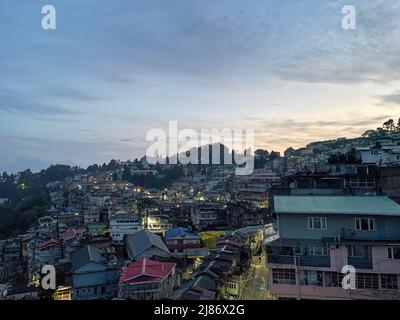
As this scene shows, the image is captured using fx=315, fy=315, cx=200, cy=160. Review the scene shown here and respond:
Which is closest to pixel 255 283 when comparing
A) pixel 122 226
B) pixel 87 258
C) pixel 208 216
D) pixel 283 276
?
pixel 283 276

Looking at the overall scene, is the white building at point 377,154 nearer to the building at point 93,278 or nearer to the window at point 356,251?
the window at point 356,251

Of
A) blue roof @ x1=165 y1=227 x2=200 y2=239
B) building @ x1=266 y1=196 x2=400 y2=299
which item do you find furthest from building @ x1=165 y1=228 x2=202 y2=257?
building @ x1=266 y1=196 x2=400 y2=299

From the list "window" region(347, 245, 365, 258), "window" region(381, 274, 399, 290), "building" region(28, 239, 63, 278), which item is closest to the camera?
"window" region(381, 274, 399, 290)

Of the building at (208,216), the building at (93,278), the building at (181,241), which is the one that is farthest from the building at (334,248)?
the building at (208,216)

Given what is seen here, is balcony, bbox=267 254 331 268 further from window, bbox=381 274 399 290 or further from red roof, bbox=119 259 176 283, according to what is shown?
red roof, bbox=119 259 176 283

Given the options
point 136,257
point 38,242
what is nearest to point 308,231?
point 136,257

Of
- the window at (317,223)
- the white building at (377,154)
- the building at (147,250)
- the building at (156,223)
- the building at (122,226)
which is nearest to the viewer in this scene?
the window at (317,223)

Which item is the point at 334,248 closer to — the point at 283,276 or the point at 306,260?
the point at 306,260
